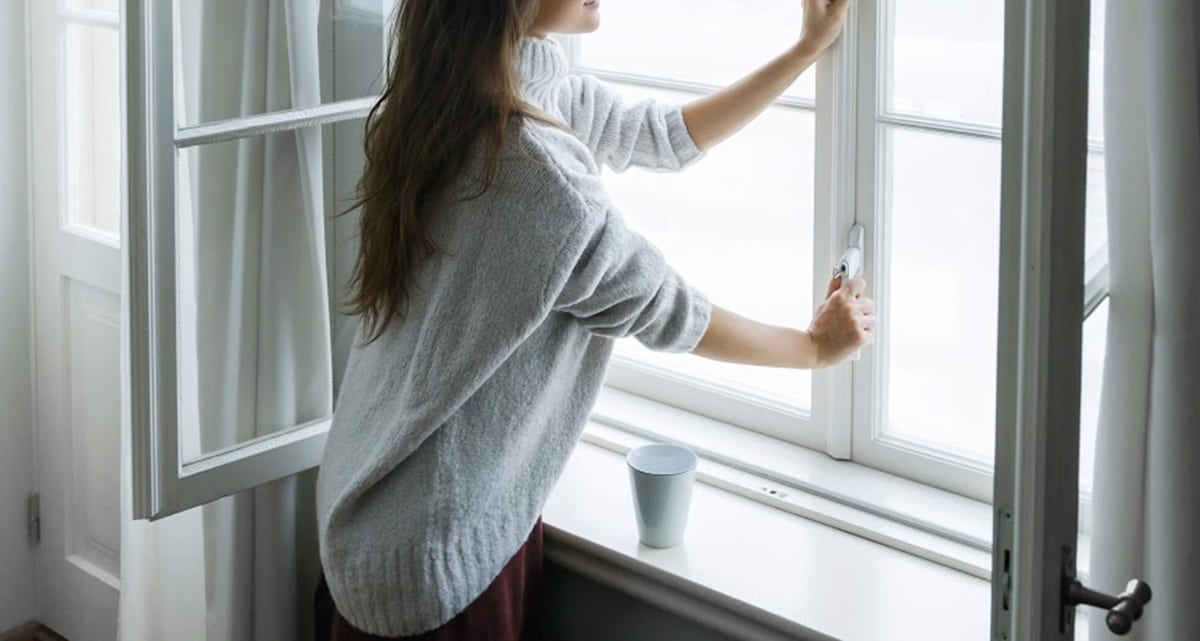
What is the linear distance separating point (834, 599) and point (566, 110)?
68 cm

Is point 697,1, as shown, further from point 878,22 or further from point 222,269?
point 222,269

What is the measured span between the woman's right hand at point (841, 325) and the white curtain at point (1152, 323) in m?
0.43

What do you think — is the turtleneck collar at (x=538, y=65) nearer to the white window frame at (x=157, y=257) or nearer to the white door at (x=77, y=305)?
the white window frame at (x=157, y=257)

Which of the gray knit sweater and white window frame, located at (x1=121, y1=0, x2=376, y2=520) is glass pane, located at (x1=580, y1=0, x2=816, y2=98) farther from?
white window frame, located at (x1=121, y1=0, x2=376, y2=520)

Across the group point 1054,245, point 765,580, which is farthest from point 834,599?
point 1054,245

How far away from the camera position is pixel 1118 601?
1.29 meters

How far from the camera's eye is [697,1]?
219 centimetres

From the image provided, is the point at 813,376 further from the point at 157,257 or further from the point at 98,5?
the point at 98,5

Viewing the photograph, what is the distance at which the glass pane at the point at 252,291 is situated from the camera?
2.00 meters

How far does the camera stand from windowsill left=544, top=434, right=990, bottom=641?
184 centimetres

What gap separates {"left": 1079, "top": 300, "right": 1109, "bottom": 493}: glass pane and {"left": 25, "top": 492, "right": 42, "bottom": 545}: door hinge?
215cm

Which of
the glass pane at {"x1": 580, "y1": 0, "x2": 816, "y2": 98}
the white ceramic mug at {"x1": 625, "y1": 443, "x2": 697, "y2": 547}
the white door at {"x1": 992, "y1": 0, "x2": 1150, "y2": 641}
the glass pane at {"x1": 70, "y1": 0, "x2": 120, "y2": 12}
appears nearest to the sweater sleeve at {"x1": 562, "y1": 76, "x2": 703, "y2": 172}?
the glass pane at {"x1": 580, "y1": 0, "x2": 816, "y2": 98}

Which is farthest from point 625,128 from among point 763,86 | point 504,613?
point 504,613

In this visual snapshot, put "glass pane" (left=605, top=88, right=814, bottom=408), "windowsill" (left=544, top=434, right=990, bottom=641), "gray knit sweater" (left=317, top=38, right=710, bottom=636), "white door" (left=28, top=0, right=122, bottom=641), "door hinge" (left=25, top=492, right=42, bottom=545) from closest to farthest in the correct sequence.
Result: "gray knit sweater" (left=317, top=38, right=710, bottom=636), "windowsill" (left=544, top=434, right=990, bottom=641), "glass pane" (left=605, top=88, right=814, bottom=408), "white door" (left=28, top=0, right=122, bottom=641), "door hinge" (left=25, top=492, right=42, bottom=545)
